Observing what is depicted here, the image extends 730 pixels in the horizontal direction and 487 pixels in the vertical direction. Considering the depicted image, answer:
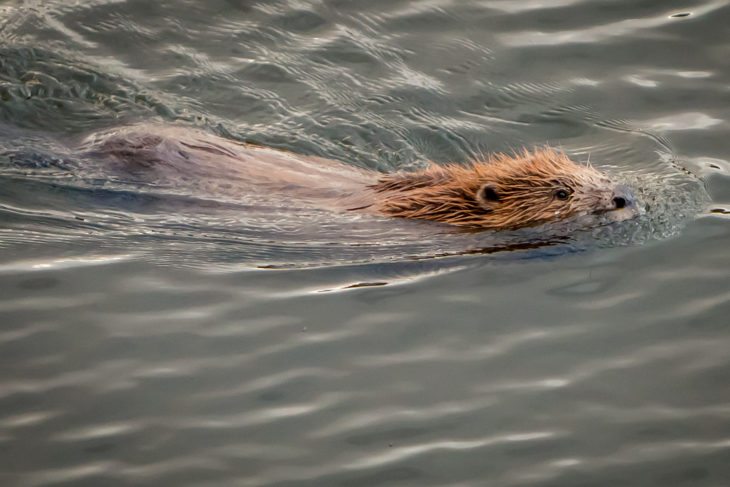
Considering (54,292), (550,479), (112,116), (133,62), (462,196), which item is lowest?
(550,479)

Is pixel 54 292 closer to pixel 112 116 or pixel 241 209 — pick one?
pixel 241 209

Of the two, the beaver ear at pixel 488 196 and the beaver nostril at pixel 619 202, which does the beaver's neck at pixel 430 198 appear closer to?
the beaver ear at pixel 488 196

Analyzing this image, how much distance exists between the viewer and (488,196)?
661 centimetres

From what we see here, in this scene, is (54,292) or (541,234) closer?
(54,292)

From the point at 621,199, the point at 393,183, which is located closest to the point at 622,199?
the point at 621,199

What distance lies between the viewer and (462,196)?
21.9ft

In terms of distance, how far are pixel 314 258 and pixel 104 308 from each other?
4.33ft

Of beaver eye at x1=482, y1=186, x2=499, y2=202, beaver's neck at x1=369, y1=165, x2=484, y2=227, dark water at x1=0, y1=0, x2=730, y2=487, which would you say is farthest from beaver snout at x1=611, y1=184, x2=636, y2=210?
beaver's neck at x1=369, y1=165, x2=484, y2=227

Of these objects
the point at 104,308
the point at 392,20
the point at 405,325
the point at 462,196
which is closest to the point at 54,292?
the point at 104,308

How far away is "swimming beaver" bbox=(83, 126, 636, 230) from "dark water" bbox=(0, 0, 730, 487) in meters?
0.14

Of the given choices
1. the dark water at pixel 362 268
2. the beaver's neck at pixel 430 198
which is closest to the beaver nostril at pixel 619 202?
the dark water at pixel 362 268

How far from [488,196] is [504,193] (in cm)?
11

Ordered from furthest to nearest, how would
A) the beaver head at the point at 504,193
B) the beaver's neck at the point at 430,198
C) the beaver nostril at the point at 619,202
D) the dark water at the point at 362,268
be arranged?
1. the beaver's neck at the point at 430,198
2. the beaver head at the point at 504,193
3. the beaver nostril at the point at 619,202
4. the dark water at the point at 362,268

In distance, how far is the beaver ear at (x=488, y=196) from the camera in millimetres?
6586
